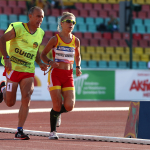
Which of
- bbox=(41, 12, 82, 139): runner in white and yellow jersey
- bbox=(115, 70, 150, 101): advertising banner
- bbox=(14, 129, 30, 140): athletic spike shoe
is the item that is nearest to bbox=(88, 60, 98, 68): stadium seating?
bbox=(115, 70, 150, 101): advertising banner

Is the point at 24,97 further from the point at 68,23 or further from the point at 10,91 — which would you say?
the point at 68,23

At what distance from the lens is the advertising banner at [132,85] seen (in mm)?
19328

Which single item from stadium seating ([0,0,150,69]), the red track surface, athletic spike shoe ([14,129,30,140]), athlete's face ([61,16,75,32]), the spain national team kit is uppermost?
stadium seating ([0,0,150,69])

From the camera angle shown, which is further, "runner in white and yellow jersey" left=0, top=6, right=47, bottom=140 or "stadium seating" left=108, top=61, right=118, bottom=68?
"stadium seating" left=108, top=61, right=118, bottom=68

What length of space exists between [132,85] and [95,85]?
1738 millimetres

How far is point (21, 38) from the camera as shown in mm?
7309

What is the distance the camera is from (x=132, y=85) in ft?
63.7

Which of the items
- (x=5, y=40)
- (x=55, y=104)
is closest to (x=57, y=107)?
(x=55, y=104)

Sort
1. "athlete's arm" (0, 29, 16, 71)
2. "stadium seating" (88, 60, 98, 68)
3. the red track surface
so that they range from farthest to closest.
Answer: "stadium seating" (88, 60, 98, 68), "athlete's arm" (0, 29, 16, 71), the red track surface

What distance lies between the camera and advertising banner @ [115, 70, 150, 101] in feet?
63.4

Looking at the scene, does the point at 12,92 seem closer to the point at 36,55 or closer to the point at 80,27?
the point at 36,55

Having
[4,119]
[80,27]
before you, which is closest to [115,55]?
[80,27]

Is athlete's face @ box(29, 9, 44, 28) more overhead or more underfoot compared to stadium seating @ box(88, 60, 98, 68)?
more overhead

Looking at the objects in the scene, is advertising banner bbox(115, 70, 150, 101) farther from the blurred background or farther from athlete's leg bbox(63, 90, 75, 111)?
athlete's leg bbox(63, 90, 75, 111)
